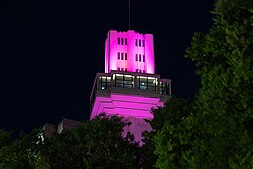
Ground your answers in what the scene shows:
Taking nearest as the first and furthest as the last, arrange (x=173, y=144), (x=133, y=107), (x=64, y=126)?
(x=173, y=144), (x=64, y=126), (x=133, y=107)

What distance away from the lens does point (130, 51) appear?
77312 millimetres

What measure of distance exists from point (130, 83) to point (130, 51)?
611cm

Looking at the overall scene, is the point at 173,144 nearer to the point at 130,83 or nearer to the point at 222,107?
the point at 222,107

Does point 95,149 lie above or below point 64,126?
below

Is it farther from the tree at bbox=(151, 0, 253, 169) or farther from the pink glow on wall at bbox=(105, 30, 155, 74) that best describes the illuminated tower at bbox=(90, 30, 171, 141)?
the tree at bbox=(151, 0, 253, 169)

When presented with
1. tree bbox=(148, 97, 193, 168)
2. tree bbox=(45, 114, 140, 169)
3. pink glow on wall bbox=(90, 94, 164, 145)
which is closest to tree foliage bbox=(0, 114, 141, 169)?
tree bbox=(45, 114, 140, 169)

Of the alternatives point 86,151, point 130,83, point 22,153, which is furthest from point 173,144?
point 130,83

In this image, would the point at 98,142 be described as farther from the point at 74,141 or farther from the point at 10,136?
the point at 10,136

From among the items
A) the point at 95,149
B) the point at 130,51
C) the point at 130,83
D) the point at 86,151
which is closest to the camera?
the point at 95,149

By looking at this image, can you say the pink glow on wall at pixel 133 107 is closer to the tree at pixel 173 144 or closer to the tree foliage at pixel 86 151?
the tree foliage at pixel 86 151

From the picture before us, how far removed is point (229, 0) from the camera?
16141 mm

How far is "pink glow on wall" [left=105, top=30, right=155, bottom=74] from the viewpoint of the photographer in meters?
76.8

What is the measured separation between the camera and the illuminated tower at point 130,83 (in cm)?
7181

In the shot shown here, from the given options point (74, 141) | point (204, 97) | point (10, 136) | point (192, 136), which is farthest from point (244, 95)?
point (10, 136)
